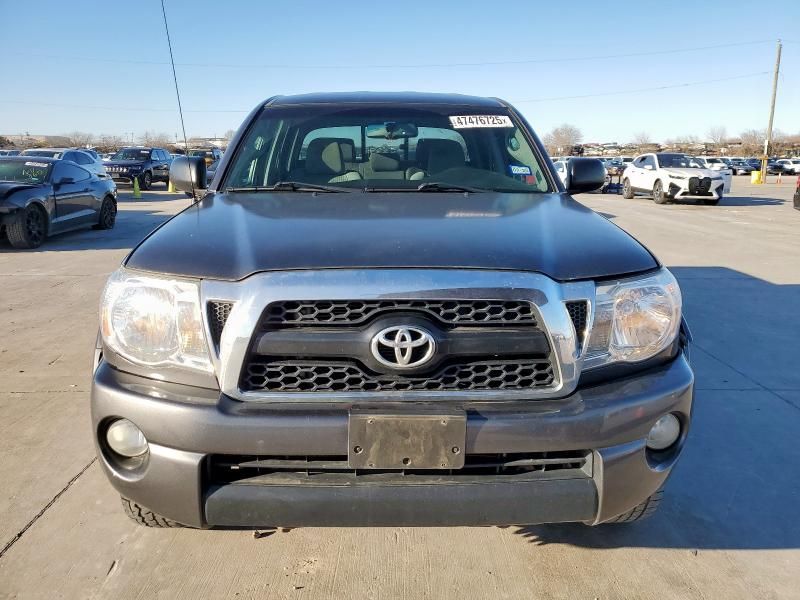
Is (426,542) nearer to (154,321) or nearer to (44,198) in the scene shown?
(154,321)

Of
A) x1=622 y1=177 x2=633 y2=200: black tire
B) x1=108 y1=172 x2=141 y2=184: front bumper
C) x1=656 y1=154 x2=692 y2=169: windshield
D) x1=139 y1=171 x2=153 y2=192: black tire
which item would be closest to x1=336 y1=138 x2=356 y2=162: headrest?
x1=656 y1=154 x2=692 y2=169: windshield

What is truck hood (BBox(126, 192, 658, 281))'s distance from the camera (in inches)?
76.0

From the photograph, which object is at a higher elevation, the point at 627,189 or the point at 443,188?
the point at 443,188

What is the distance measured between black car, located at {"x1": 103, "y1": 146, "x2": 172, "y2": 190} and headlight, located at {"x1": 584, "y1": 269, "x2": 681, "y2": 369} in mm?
24706

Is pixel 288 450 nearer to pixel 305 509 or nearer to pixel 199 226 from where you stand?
pixel 305 509

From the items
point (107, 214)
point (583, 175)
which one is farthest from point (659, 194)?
point (583, 175)

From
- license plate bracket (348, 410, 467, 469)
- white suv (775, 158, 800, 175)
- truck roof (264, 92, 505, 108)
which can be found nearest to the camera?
license plate bracket (348, 410, 467, 469)

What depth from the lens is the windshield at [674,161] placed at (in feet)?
67.0

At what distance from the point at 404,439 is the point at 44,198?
10.3 meters

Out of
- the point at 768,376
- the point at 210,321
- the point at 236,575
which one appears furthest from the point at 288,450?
the point at 768,376

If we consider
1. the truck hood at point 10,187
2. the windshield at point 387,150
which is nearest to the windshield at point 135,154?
the truck hood at point 10,187

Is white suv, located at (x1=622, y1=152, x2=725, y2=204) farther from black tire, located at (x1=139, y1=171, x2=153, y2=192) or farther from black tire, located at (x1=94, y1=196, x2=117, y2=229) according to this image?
black tire, located at (x1=139, y1=171, x2=153, y2=192)

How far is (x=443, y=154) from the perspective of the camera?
10.8ft

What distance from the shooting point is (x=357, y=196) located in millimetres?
2801
